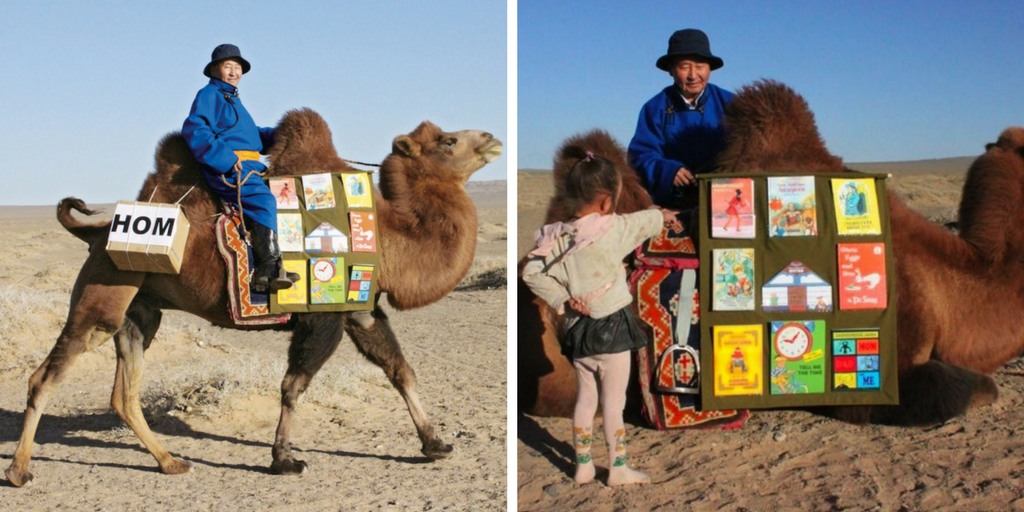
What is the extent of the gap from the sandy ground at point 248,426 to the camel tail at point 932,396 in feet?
6.86

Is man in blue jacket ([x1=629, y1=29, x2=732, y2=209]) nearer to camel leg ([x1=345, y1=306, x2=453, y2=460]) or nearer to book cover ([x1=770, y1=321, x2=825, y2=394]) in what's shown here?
book cover ([x1=770, y1=321, x2=825, y2=394])

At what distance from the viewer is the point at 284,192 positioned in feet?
19.0

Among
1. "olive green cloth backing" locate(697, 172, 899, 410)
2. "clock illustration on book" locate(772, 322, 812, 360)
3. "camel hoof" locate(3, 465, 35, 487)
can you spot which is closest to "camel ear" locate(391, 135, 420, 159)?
"olive green cloth backing" locate(697, 172, 899, 410)

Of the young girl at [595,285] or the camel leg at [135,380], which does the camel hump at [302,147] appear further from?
the young girl at [595,285]

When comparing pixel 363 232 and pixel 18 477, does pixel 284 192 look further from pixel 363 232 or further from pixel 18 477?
pixel 18 477

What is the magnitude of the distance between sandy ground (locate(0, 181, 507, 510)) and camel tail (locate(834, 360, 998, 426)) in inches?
82.4

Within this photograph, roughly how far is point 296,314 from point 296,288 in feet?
0.85

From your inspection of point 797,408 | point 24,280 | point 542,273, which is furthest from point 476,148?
point 24,280

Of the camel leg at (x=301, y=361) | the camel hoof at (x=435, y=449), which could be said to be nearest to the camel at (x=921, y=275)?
the camel hoof at (x=435, y=449)

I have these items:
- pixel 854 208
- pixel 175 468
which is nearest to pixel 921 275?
pixel 854 208

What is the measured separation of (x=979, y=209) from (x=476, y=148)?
2988mm

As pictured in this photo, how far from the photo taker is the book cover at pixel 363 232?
577cm

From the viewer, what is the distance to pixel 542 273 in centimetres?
438

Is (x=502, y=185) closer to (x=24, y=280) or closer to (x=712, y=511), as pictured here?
(x=24, y=280)
